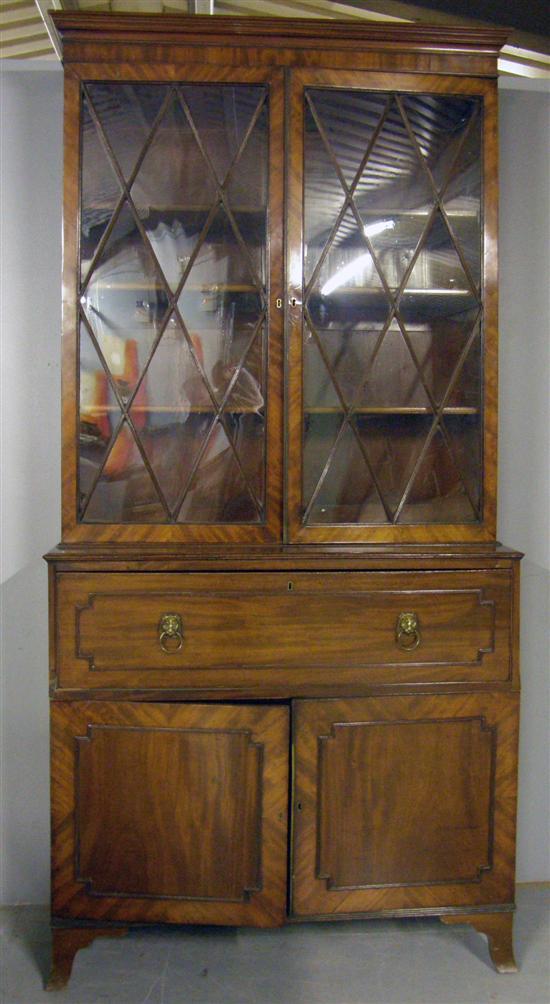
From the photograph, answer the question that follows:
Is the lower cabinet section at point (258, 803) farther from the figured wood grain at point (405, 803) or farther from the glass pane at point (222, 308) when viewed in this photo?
the glass pane at point (222, 308)

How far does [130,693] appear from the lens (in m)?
1.48

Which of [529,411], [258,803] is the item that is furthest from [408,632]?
[529,411]

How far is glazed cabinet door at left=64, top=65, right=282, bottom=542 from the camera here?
1.49 m

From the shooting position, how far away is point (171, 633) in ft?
4.83

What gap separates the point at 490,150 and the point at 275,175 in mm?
412

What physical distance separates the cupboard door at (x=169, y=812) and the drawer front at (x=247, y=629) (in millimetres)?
66

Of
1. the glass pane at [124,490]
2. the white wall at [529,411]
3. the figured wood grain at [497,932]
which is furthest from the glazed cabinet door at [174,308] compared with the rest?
the figured wood grain at [497,932]

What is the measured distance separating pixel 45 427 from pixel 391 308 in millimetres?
793

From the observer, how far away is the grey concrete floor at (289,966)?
1505mm

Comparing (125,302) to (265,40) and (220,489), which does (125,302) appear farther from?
(265,40)

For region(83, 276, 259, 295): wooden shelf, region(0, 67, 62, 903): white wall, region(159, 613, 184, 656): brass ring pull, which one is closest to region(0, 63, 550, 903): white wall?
region(0, 67, 62, 903): white wall

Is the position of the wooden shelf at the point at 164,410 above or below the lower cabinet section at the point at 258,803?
above

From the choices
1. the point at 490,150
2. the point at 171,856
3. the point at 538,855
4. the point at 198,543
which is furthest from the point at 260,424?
the point at 538,855

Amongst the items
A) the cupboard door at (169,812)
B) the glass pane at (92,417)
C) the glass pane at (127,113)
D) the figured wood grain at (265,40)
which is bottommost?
the cupboard door at (169,812)
